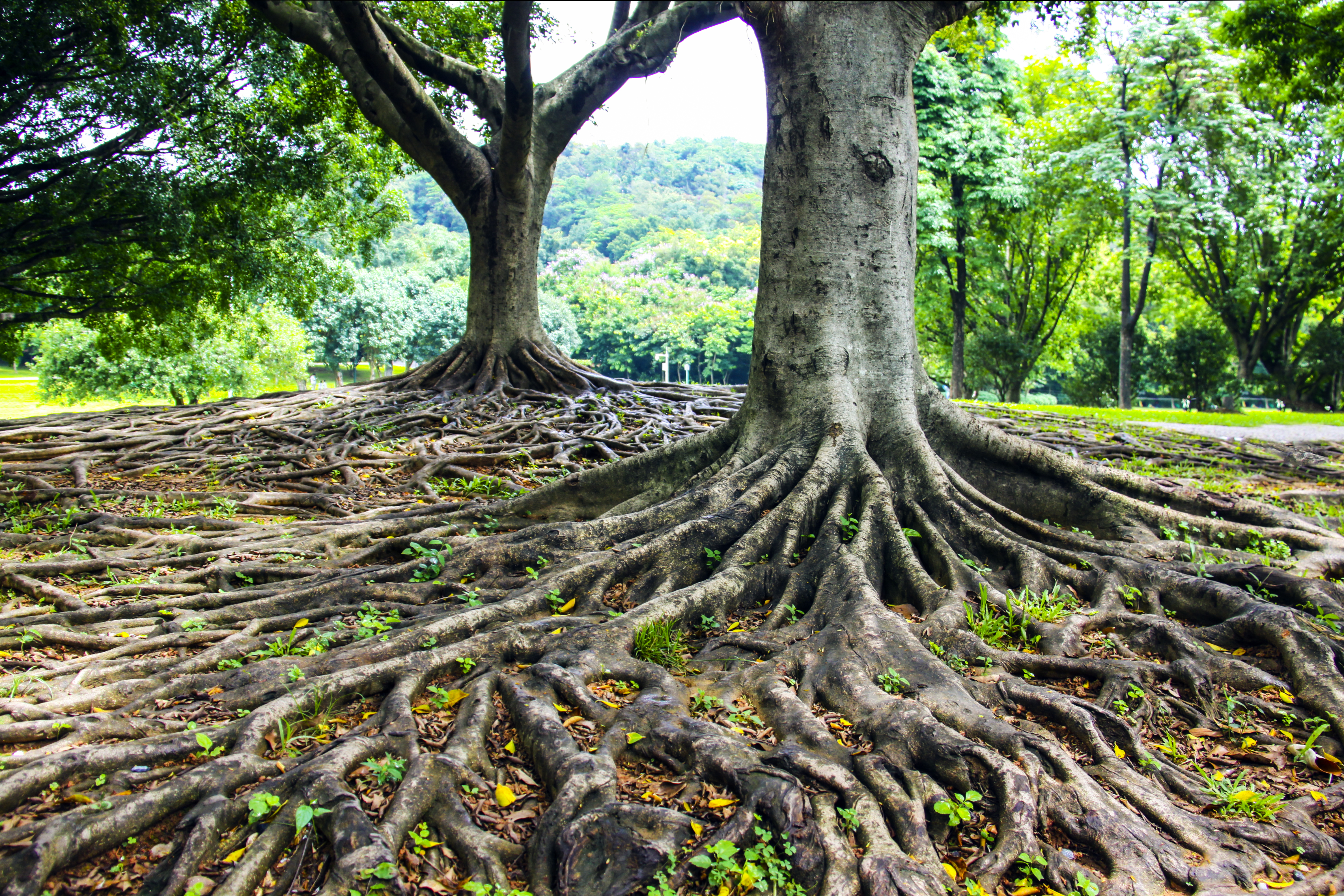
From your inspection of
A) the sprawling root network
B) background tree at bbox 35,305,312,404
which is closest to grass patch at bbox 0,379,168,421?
background tree at bbox 35,305,312,404

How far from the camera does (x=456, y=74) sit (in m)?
11.1

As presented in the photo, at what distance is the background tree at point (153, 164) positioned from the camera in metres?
8.82

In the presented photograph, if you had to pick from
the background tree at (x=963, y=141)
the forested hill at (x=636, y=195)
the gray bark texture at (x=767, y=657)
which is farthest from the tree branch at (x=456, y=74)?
the forested hill at (x=636, y=195)

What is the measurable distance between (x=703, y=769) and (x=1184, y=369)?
111 feet

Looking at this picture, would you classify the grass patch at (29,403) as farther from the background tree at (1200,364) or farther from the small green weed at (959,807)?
the background tree at (1200,364)

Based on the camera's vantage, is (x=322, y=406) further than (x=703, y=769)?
Yes

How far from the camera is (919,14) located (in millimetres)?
5156

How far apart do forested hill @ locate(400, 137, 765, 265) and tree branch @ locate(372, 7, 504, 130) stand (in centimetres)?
6928

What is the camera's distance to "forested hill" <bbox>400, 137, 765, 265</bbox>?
85062 millimetres

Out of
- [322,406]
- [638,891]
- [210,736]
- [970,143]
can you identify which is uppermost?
[970,143]

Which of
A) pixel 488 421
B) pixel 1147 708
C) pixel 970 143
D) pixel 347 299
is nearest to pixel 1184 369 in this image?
pixel 970 143

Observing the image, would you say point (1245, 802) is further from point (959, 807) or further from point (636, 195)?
point (636, 195)

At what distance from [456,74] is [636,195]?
3568 inches

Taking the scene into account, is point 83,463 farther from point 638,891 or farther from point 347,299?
point 347,299
